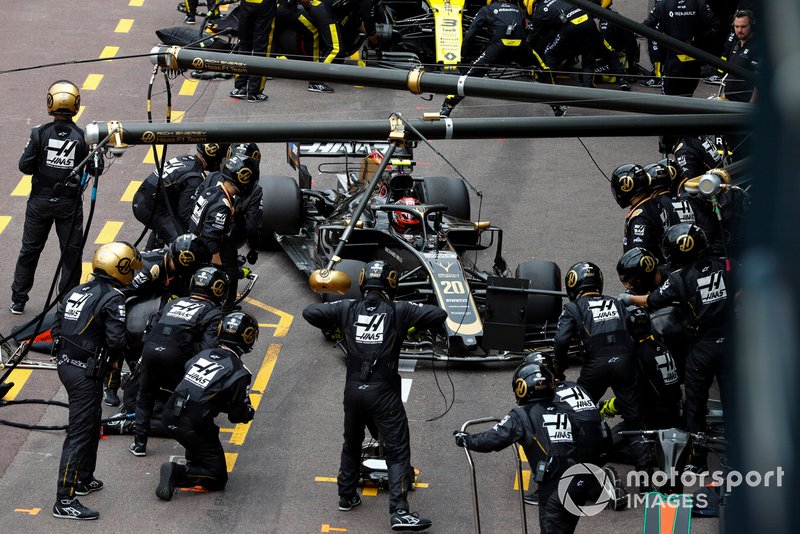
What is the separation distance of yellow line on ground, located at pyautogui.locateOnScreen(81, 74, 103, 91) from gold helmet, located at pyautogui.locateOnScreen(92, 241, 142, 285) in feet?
28.8

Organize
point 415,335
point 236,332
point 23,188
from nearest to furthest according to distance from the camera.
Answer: point 236,332, point 415,335, point 23,188

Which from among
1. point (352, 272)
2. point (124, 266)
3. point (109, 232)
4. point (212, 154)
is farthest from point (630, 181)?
point (109, 232)

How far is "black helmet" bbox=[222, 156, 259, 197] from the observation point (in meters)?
11.1

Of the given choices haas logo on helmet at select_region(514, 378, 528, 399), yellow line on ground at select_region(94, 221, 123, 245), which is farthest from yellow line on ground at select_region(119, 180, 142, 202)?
haas logo on helmet at select_region(514, 378, 528, 399)

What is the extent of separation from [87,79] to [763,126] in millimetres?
17242

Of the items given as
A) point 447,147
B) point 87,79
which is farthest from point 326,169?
point 87,79

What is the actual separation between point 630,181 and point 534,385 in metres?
3.83

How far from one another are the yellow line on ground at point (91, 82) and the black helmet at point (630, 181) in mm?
9406

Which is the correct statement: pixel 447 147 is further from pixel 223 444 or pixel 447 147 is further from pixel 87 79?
pixel 223 444

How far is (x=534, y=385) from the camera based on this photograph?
7418mm

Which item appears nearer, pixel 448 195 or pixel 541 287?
pixel 541 287

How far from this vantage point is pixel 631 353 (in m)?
8.66

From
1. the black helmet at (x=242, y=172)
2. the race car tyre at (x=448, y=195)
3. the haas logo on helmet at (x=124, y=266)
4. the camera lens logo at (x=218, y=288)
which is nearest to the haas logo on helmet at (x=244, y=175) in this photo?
the black helmet at (x=242, y=172)

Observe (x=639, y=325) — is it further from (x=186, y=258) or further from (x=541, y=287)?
(x=186, y=258)
